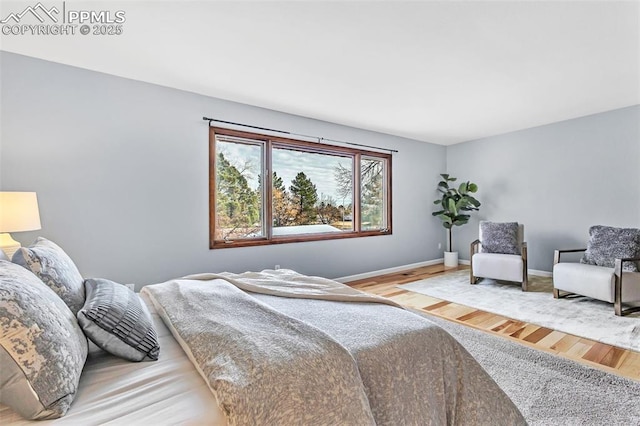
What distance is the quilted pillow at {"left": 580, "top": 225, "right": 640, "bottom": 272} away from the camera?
334 centimetres

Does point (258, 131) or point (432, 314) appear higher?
point (258, 131)

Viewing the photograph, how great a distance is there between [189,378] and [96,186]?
260 centimetres

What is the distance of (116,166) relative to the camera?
114 inches

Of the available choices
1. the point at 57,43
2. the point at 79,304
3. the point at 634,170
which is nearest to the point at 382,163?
the point at 634,170

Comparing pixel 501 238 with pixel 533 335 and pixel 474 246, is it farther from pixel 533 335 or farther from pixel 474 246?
pixel 533 335

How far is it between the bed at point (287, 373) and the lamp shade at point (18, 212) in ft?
4.03

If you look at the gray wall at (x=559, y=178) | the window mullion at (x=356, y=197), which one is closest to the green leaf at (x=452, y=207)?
the gray wall at (x=559, y=178)

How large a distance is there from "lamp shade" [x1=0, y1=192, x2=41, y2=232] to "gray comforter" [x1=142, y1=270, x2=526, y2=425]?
1328mm

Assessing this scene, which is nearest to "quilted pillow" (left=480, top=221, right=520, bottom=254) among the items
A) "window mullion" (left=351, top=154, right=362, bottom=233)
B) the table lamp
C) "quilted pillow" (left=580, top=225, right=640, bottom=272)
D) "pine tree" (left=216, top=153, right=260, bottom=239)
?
"quilted pillow" (left=580, top=225, right=640, bottom=272)

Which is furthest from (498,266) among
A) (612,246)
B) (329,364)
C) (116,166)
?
(116,166)

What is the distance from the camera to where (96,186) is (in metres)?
2.81

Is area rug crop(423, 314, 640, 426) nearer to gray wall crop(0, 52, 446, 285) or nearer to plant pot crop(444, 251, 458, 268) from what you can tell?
gray wall crop(0, 52, 446, 285)

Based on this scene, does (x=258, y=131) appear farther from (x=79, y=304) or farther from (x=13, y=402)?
(x=13, y=402)

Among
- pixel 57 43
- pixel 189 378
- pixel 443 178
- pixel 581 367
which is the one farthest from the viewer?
pixel 443 178
